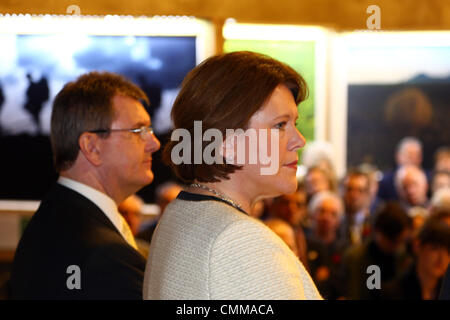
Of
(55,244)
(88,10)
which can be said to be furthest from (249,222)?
(88,10)

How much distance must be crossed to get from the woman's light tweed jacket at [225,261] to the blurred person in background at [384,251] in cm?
318

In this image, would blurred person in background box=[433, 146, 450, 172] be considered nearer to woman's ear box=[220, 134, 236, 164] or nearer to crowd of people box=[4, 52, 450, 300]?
crowd of people box=[4, 52, 450, 300]

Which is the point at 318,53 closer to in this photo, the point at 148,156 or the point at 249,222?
the point at 148,156

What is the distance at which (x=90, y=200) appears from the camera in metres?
1.81

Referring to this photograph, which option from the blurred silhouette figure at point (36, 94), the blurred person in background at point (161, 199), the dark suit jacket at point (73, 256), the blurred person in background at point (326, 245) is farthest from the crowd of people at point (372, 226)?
the dark suit jacket at point (73, 256)

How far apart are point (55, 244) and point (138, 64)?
329 centimetres

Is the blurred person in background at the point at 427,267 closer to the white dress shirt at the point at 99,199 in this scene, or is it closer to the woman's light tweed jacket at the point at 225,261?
the white dress shirt at the point at 99,199

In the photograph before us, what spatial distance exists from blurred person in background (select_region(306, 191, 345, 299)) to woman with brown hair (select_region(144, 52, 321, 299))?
8.37 ft

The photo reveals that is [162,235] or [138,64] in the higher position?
[138,64]

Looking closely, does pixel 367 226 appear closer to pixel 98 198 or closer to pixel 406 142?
pixel 406 142

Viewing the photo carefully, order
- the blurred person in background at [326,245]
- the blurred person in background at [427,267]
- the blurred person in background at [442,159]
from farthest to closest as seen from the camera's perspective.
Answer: the blurred person in background at [442,159]
the blurred person in background at [326,245]
the blurred person in background at [427,267]

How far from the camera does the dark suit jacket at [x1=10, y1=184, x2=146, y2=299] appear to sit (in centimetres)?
156

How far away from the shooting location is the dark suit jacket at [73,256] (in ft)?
5.13
